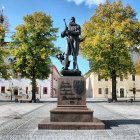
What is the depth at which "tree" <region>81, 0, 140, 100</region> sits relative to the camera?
46781mm

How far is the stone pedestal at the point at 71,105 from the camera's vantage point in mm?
15836

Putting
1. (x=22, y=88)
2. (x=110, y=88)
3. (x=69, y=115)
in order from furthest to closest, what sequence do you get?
(x=110, y=88) < (x=22, y=88) < (x=69, y=115)

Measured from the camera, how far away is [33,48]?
50062 millimetres

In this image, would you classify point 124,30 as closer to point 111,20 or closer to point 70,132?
point 111,20

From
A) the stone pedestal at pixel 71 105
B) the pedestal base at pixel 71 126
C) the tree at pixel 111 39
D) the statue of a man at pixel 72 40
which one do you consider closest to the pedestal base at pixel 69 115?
the stone pedestal at pixel 71 105

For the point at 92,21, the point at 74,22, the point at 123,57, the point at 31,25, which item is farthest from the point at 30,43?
the point at 74,22

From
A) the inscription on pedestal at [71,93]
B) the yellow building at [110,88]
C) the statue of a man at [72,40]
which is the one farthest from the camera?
the yellow building at [110,88]

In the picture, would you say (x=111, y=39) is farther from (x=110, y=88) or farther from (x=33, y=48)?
(x=110, y=88)

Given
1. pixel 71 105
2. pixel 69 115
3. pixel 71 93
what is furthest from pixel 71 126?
pixel 71 93

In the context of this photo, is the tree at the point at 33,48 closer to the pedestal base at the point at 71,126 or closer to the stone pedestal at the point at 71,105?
the stone pedestal at the point at 71,105

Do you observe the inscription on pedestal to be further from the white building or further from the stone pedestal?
the white building

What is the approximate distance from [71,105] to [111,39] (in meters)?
31.7

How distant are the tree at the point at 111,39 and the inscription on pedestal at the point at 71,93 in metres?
30.3

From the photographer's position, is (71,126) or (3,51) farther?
(3,51)
